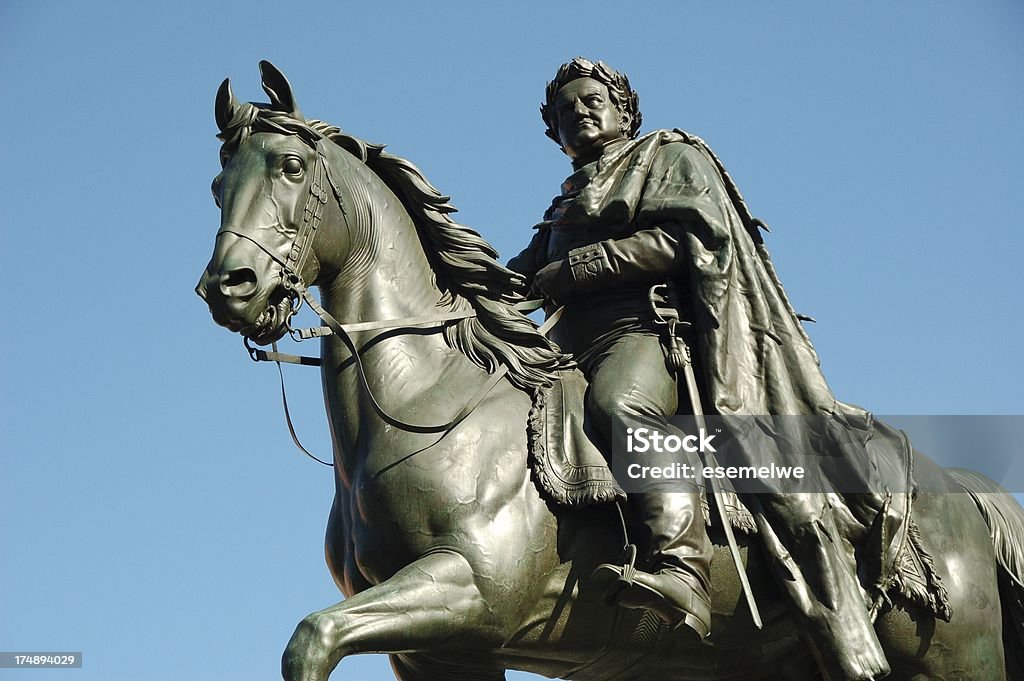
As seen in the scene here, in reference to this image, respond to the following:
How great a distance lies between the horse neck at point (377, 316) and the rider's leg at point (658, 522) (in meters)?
0.85

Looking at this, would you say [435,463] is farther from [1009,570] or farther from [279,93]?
[1009,570]

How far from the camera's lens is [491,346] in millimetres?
9219

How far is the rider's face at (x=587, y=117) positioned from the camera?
1050 cm

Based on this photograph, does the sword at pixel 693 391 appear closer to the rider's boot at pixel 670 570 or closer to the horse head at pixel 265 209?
the rider's boot at pixel 670 570

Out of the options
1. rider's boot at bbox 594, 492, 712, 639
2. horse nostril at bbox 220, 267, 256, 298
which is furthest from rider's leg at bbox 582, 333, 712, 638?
horse nostril at bbox 220, 267, 256, 298

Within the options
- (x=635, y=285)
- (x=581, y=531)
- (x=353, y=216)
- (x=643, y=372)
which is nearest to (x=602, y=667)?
(x=581, y=531)

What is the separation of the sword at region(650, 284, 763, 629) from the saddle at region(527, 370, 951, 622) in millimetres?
81

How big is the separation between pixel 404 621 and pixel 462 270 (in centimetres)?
234

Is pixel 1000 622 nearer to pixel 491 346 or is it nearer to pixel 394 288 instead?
pixel 491 346

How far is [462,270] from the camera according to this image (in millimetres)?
9359

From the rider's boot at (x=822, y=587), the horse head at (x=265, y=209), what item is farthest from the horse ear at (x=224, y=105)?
the rider's boot at (x=822, y=587)

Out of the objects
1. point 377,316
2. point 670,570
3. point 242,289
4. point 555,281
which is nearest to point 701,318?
point 555,281

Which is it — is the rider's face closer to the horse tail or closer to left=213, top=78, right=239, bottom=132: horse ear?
left=213, top=78, right=239, bottom=132: horse ear

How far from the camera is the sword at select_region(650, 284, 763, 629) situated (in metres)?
9.00
